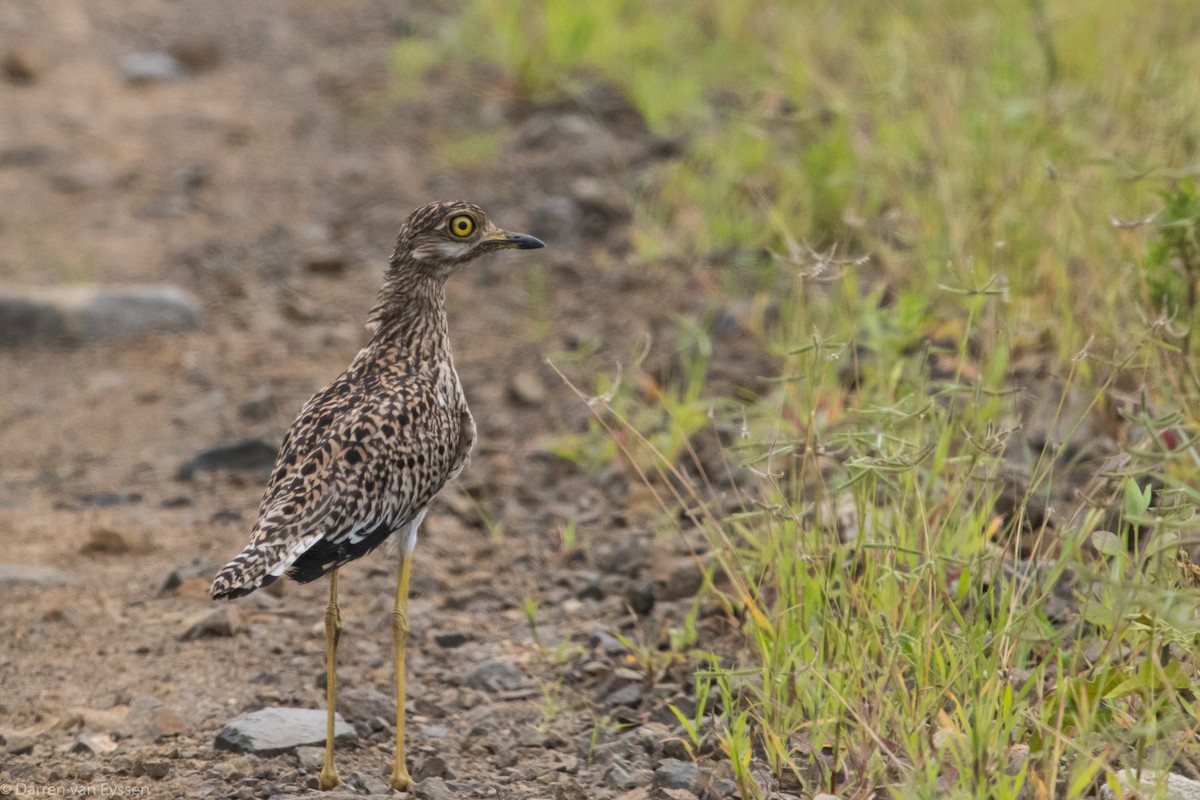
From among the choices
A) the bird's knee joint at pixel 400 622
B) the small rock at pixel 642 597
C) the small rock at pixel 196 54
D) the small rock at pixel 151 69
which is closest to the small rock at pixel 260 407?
the small rock at pixel 642 597

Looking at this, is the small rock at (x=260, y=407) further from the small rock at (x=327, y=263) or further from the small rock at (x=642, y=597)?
the small rock at (x=642, y=597)

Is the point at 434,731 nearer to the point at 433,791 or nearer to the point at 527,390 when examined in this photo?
the point at 433,791

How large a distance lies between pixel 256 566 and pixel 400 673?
2.22 feet

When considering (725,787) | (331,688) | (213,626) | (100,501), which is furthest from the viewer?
(100,501)

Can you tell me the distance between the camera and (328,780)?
3912 millimetres

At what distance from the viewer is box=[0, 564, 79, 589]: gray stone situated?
531 cm

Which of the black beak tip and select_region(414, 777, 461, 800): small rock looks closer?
select_region(414, 777, 461, 800): small rock

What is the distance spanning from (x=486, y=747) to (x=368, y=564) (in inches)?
55.1

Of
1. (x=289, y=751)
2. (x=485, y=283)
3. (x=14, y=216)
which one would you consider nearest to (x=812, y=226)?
(x=485, y=283)

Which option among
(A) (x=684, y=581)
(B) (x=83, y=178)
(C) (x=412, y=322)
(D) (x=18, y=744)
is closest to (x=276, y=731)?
(D) (x=18, y=744)

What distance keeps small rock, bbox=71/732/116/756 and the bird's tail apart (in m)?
0.82

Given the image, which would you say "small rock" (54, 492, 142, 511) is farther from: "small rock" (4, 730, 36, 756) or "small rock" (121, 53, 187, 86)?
"small rock" (121, 53, 187, 86)

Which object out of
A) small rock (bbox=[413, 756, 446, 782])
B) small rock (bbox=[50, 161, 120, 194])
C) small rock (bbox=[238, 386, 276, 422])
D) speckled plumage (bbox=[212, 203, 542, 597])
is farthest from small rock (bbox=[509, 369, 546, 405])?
small rock (bbox=[50, 161, 120, 194])

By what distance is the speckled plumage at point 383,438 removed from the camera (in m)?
3.79
